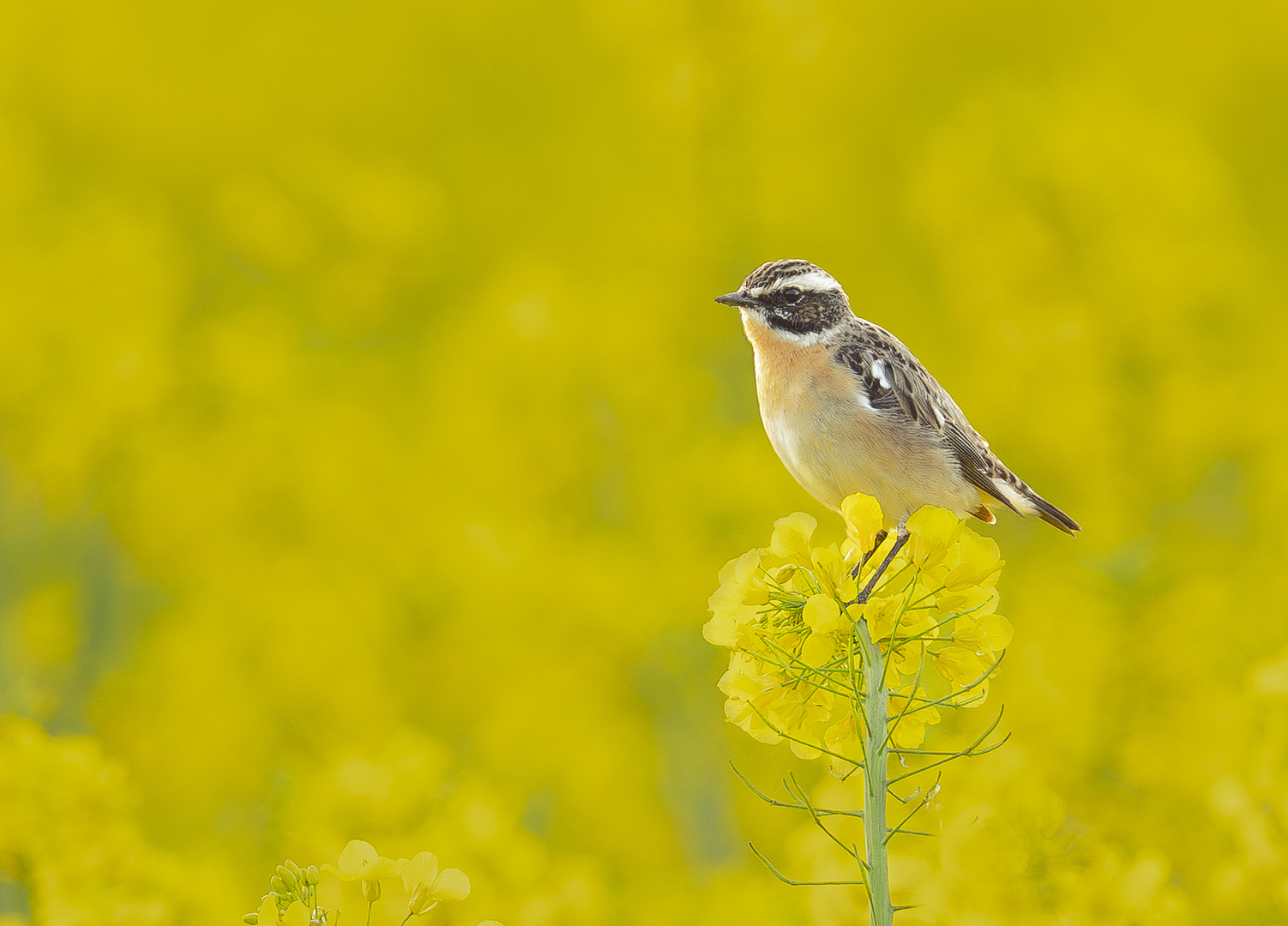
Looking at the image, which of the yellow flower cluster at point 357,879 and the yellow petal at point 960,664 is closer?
the yellow flower cluster at point 357,879

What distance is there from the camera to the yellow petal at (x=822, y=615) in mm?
2150

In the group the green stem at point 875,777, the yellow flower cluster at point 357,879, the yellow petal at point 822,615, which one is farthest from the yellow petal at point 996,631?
the yellow flower cluster at point 357,879

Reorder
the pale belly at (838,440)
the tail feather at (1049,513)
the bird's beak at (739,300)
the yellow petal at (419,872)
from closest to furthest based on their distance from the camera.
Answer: the yellow petal at (419,872), the pale belly at (838,440), the bird's beak at (739,300), the tail feather at (1049,513)

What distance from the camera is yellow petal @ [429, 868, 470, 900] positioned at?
6.49 feet

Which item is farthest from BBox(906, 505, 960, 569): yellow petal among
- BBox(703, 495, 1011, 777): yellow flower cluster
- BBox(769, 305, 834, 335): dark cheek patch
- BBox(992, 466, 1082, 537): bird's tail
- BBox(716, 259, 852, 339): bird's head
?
BBox(992, 466, 1082, 537): bird's tail

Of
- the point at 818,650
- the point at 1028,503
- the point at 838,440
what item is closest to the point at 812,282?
the point at 838,440

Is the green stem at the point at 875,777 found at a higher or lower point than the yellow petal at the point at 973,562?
lower

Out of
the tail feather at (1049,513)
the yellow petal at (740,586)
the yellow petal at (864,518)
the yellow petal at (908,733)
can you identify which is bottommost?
the yellow petal at (908,733)

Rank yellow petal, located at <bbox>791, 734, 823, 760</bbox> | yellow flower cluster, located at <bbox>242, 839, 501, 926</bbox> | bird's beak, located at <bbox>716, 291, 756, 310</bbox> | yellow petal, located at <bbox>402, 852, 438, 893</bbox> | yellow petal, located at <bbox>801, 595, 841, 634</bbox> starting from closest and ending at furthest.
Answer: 1. yellow flower cluster, located at <bbox>242, 839, 501, 926</bbox>
2. yellow petal, located at <bbox>402, 852, 438, 893</bbox>
3. yellow petal, located at <bbox>801, 595, 841, 634</bbox>
4. yellow petal, located at <bbox>791, 734, 823, 760</bbox>
5. bird's beak, located at <bbox>716, 291, 756, 310</bbox>

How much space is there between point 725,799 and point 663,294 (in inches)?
146

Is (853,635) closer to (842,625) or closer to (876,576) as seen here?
(842,625)

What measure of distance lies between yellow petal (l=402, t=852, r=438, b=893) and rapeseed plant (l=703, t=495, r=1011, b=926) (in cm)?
62

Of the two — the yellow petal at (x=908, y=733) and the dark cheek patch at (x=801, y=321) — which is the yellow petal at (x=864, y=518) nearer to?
the yellow petal at (x=908, y=733)

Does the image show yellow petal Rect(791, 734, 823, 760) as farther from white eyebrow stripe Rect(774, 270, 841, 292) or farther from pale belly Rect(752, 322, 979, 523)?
white eyebrow stripe Rect(774, 270, 841, 292)
